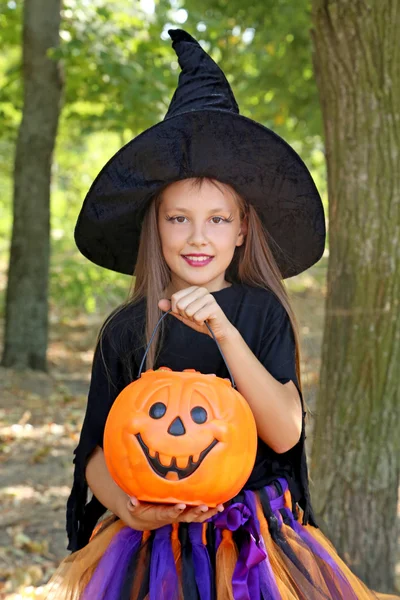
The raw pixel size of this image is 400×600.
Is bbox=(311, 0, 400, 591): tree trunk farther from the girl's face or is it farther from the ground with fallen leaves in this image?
the girl's face

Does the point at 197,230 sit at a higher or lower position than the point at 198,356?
higher

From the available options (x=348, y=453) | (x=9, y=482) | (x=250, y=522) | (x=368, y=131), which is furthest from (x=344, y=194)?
(x=9, y=482)

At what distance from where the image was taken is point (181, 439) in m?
2.02

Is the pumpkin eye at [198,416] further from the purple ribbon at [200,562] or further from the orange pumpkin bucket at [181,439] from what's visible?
the purple ribbon at [200,562]

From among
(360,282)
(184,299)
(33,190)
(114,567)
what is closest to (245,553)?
(114,567)

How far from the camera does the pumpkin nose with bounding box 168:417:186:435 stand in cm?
204

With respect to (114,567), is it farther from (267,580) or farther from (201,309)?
(201,309)

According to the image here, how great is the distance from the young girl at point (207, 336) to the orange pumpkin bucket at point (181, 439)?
0.11 metres

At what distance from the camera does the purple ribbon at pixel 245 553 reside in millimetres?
2174

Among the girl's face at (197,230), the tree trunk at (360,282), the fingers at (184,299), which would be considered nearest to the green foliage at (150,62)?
the tree trunk at (360,282)

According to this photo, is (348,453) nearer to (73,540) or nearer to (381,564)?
(381,564)

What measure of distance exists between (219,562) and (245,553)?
84 millimetres

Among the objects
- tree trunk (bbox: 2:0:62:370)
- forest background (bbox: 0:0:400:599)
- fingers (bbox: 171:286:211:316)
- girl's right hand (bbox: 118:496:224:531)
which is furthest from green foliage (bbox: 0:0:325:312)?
girl's right hand (bbox: 118:496:224:531)

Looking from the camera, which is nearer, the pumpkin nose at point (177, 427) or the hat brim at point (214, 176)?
the pumpkin nose at point (177, 427)
